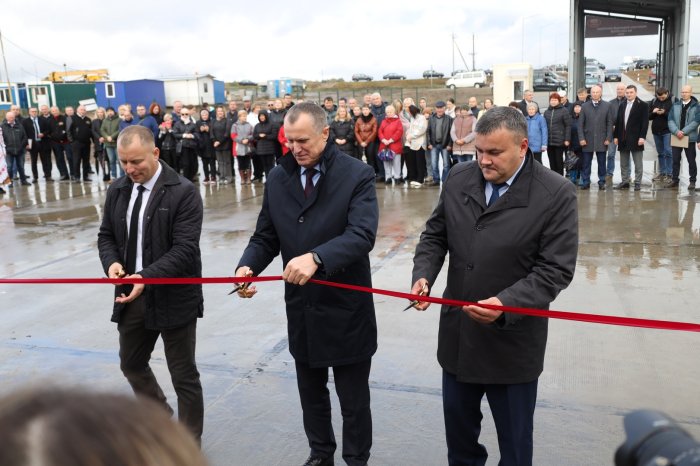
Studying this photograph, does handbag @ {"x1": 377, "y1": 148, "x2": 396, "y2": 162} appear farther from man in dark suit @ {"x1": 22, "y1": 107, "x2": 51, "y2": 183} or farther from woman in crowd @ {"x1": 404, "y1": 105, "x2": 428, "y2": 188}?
man in dark suit @ {"x1": 22, "y1": 107, "x2": 51, "y2": 183}

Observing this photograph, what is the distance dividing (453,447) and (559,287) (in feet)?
3.28

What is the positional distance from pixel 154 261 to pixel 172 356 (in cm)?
56

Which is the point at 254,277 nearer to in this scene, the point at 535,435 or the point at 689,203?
the point at 535,435

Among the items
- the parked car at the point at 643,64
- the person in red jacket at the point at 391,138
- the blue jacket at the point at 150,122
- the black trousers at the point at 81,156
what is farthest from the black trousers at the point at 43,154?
the parked car at the point at 643,64

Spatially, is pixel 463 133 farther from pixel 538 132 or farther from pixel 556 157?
pixel 556 157

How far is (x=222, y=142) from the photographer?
1605cm

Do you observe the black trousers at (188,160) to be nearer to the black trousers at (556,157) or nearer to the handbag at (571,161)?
the black trousers at (556,157)

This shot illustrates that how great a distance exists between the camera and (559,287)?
10.5 feet

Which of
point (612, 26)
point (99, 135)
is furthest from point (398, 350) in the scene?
point (612, 26)

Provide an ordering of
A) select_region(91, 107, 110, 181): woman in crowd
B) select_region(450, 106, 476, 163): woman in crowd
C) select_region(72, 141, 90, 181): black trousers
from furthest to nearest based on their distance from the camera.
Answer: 1. select_region(72, 141, 90, 181): black trousers
2. select_region(91, 107, 110, 181): woman in crowd
3. select_region(450, 106, 476, 163): woman in crowd

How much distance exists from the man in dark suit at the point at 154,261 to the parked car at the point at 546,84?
1856 inches

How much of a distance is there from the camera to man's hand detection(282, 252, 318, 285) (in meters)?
2.44

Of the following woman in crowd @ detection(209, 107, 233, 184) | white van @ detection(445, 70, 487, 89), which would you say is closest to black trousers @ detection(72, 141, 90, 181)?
woman in crowd @ detection(209, 107, 233, 184)

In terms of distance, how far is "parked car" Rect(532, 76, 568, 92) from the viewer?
4875 cm
